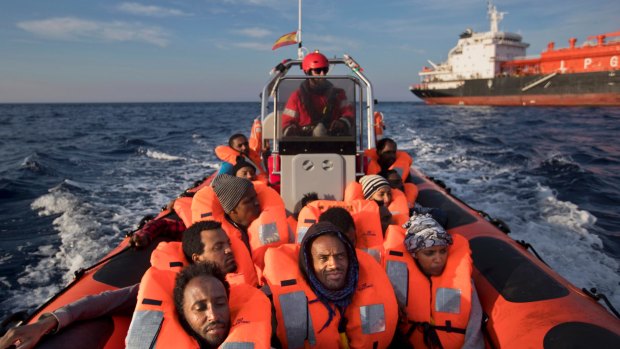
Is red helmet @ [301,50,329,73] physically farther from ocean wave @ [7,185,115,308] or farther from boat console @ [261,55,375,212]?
ocean wave @ [7,185,115,308]

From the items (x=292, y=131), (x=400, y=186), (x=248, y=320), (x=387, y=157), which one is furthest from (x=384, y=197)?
(x=248, y=320)

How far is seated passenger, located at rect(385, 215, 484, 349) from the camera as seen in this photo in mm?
2377

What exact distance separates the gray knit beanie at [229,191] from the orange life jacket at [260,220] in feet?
0.43

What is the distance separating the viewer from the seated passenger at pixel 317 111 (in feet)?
12.9

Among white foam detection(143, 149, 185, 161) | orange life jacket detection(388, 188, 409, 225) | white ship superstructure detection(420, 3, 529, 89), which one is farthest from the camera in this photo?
white ship superstructure detection(420, 3, 529, 89)

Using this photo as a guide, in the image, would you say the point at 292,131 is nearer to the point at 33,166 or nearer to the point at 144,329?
the point at 144,329

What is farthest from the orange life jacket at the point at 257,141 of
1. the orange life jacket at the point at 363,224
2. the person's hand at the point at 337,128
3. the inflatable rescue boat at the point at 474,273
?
the orange life jacket at the point at 363,224

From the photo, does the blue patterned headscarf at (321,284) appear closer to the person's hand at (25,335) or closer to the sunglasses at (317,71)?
the person's hand at (25,335)

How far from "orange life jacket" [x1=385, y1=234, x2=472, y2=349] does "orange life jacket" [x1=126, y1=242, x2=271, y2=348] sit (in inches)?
36.9

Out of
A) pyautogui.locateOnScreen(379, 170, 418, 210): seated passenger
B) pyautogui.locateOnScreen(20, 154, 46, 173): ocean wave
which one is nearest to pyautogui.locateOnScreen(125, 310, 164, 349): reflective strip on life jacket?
pyautogui.locateOnScreen(379, 170, 418, 210): seated passenger

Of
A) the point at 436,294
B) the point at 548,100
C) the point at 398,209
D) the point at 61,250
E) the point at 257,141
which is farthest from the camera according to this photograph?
the point at 548,100

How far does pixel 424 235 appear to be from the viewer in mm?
2463

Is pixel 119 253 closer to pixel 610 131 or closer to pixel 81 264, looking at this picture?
pixel 81 264

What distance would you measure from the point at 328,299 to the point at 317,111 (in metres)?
2.20
